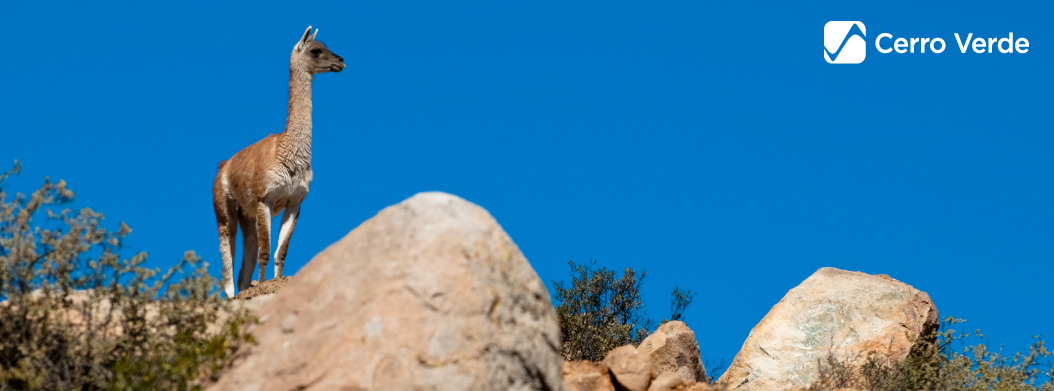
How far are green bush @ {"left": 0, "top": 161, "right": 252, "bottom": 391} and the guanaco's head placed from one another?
8.78 m

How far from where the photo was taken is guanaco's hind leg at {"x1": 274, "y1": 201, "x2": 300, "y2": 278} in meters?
Result: 15.8

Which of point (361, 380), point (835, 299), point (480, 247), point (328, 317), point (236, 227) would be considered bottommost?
point (361, 380)

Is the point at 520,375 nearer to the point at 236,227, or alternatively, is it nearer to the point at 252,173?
the point at 252,173

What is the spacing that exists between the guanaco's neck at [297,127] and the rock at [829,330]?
760 cm

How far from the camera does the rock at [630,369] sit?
9195 mm

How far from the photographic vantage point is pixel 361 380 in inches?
255

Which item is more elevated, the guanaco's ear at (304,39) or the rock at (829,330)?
the guanaco's ear at (304,39)

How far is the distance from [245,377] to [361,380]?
1.06 metres

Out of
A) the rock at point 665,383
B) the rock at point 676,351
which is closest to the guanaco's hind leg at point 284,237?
the rock at point 676,351

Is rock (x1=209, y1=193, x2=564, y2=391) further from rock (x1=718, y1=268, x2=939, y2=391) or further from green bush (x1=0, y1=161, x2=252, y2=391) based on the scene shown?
rock (x1=718, y1=268, x2=939, y2=391)

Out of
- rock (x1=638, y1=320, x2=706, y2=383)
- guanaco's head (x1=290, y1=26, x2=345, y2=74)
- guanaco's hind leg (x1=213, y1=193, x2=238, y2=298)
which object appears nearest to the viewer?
rock (x1=638, y1=320, x2=706, y2=383)

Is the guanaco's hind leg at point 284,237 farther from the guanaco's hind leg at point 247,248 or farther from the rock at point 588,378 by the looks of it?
the rock at point 588,378

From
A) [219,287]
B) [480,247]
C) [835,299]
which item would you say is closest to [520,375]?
[480,247]

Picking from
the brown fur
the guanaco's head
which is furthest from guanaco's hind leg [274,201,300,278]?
the guanaco's head
